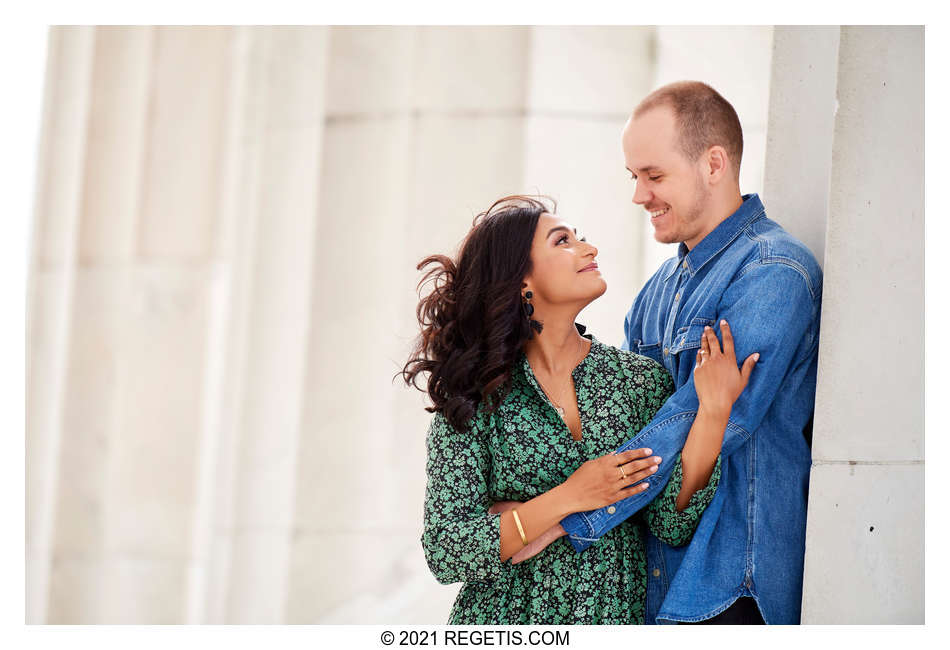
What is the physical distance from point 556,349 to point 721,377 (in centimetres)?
45

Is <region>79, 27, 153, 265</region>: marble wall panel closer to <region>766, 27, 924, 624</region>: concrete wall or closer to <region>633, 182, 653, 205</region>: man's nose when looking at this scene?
<region>633, 182, 653, 205</region>: man's nose

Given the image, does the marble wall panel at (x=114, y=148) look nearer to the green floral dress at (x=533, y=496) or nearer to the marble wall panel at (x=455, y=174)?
the marble wall panel at (x=455, y=174)

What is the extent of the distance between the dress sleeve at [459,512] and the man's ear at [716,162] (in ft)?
2.94

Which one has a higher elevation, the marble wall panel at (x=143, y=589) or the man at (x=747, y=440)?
the man at (x=747, y=440)

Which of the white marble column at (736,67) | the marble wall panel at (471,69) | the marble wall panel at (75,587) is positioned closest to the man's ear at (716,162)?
the white marble column at (736,67)

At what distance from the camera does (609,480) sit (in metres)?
2.38

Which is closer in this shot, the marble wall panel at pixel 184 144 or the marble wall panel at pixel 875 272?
the marble wall panel at pixel 875 272

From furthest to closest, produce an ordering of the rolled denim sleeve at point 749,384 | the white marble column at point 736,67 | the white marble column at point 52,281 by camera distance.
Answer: the white marble column at point 52,281
the white marble column at point 736,67
the rolled denim sleeve at point 749,384

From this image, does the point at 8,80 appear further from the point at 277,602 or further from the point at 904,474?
the point at 277,602

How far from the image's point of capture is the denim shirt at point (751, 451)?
7.85ft

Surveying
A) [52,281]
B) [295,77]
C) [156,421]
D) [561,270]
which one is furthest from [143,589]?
[561,270]

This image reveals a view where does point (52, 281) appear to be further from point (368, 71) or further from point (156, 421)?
point (368, 71)

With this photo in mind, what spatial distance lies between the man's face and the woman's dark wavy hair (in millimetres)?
291

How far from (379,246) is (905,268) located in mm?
3058
